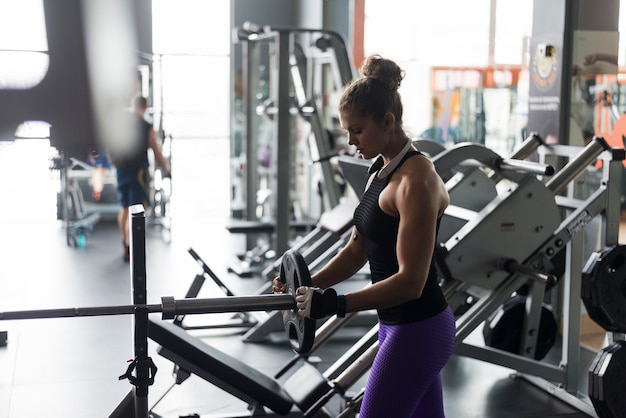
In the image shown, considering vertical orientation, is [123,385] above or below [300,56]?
below

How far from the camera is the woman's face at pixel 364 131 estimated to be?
5.79ft

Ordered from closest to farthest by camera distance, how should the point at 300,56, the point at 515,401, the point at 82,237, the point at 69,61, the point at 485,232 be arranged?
the point at 69,61, the point at 485,232, the point at 515,401, the point at 300,56, the point at 82,237

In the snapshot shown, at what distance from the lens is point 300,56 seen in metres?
6.10

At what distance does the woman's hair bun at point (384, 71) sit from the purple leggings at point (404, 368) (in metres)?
0.59

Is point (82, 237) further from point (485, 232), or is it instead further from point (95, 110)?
point (95, 110)

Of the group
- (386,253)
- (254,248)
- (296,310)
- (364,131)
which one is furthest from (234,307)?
(254,248)

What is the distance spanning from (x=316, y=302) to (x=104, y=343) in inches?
113

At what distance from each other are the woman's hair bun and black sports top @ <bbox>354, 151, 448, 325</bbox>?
0.18 meters

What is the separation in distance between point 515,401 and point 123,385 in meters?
1.81

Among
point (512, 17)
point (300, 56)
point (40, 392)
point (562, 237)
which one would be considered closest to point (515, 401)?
point (562, 237)

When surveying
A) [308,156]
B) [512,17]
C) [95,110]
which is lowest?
[308,156]

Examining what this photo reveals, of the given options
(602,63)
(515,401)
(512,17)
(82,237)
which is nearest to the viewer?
(515,401)

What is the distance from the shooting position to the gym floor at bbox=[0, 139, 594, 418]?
128 inches

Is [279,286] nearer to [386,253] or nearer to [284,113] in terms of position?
[386,253]
